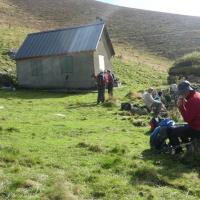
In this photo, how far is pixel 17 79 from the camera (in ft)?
133

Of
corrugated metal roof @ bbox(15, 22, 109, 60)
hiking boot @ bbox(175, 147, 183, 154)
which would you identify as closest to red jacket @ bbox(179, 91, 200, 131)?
hiking boot @ bbox(175, 147, 183, 154)

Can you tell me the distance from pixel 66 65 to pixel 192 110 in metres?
27.8

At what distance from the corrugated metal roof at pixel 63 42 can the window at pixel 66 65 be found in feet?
2.22

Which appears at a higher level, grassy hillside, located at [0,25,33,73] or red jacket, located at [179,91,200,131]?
grassy hillside, located at [0,25,33,73]

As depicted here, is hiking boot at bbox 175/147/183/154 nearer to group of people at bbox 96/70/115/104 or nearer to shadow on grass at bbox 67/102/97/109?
shadow on grass at bbox 67/102/97/109

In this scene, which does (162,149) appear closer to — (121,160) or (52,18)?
(121,160)

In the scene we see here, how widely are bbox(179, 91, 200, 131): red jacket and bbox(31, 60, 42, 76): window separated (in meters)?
28.8

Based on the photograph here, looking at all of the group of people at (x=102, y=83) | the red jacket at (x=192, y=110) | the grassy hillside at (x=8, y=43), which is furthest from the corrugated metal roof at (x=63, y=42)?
the red jacket at (x=192, y=110)

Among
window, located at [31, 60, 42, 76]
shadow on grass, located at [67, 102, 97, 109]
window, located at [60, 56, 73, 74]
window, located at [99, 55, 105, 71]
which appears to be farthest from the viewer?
window, located at [31, 60, 42, 76]

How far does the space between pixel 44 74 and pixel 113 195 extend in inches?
1238

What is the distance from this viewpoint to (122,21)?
322ft

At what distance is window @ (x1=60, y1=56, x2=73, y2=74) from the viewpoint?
128ft

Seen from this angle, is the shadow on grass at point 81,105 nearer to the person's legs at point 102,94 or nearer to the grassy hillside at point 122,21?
the person's legs at point 102,94

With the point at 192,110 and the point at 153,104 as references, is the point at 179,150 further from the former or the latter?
the point at 153,104
